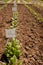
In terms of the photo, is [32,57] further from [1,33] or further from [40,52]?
[1,33]

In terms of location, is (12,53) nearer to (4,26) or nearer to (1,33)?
(1,33)

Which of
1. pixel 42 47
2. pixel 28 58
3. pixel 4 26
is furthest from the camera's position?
pixel 4 26

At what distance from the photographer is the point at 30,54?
7.62 m

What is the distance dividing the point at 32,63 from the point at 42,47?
1.75 metres

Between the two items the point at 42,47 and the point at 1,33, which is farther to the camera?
the point at 1,33

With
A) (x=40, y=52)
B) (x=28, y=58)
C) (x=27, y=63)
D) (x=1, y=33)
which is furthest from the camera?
(x=1, y=33)

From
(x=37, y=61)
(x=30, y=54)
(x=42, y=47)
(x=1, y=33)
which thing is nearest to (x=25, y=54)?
(x=30, y=54)

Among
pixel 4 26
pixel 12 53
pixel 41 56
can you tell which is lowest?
pixel 4 26

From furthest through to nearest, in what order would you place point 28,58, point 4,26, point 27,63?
point 4,26 → point 28,58 → point 27,63

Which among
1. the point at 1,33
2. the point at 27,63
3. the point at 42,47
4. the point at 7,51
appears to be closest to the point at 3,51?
the point at 7,51

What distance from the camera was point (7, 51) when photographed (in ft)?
22.9

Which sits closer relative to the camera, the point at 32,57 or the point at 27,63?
the point at 27,63

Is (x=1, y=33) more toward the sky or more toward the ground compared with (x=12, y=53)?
more toward the ground

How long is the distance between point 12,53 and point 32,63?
2.24 feet
